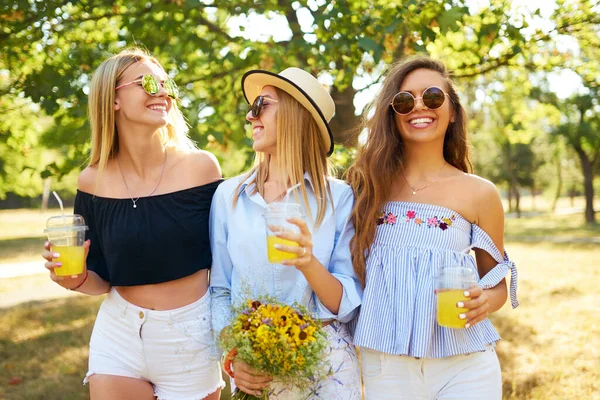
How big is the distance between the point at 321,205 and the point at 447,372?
94cm

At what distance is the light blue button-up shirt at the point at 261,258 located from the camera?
263 cm

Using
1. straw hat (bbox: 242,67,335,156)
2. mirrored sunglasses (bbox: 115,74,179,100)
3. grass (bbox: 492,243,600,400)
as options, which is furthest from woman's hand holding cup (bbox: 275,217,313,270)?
grass (bbox: 492,243,600,400)

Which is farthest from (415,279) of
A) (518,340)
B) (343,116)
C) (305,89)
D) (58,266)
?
(518,340)

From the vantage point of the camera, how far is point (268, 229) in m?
2.28

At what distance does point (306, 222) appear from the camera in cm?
264

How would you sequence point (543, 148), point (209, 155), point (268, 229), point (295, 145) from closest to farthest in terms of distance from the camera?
point (268, 229) → point (295, 145) → point (209, 155) → point (543, 148)

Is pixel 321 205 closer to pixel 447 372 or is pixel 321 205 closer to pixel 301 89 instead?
pixel 301 89

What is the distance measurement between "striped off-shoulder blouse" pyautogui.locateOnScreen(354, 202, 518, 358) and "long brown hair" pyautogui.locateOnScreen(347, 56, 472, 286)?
0.08 metres

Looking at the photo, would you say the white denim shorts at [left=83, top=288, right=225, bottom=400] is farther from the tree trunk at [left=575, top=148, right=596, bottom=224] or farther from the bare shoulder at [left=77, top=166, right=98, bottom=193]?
the tree trunk at [left=575, top=148, right=596, bottom=224]

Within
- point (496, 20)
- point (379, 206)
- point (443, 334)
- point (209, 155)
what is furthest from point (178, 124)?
point (496, 20)

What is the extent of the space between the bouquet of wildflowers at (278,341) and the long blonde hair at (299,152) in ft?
1.74

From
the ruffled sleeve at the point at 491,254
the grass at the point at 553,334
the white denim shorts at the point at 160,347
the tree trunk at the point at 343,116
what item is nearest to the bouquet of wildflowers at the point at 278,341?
the white denim shorts at the point at 160,347

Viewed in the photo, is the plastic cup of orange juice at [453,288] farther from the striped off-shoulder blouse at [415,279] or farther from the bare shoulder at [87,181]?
the bare shoulder at [87,181]

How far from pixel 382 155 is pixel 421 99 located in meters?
0.33
